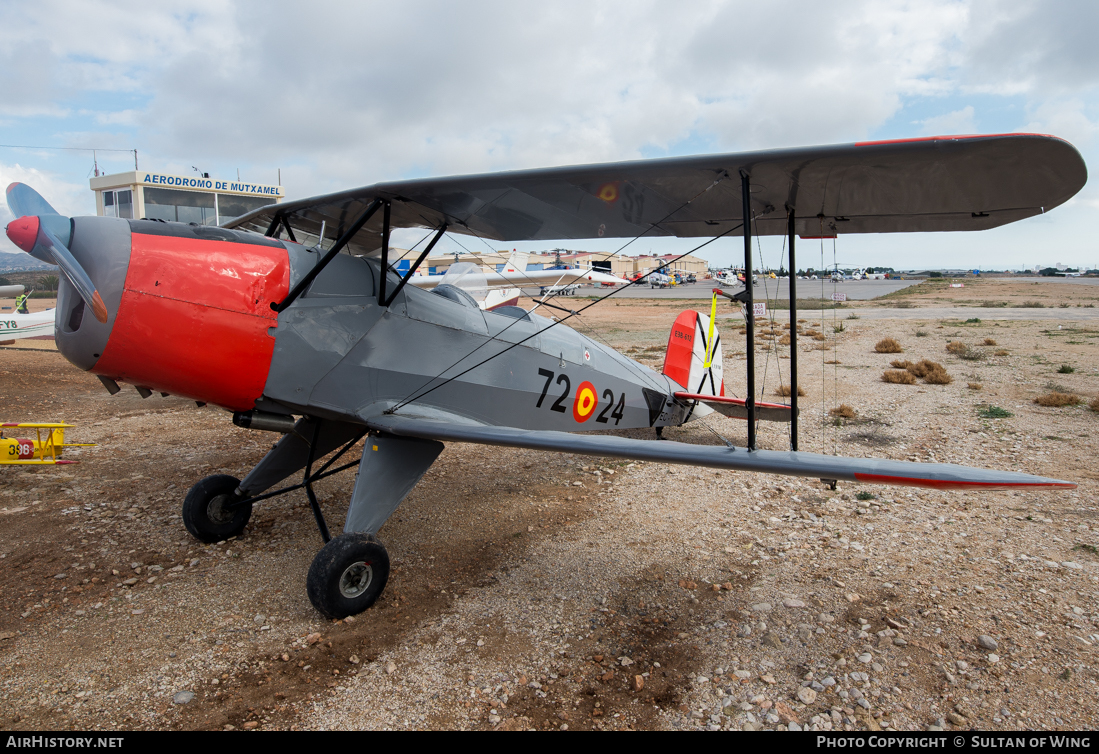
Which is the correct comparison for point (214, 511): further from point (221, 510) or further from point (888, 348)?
point (888, 348)

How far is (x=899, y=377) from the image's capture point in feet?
33.8

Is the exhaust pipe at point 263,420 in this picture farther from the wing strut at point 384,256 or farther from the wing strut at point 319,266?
the wing strut at point 384,256

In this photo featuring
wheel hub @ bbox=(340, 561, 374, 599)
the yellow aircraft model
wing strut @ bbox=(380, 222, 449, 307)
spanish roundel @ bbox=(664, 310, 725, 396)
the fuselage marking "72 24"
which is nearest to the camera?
wheel hub @ bbox=(340, 561, 374, 599)

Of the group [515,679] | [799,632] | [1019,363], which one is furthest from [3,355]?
[1019,363]

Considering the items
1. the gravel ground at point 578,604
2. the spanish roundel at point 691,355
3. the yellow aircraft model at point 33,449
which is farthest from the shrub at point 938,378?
the yellow aircraft model at point 33,449

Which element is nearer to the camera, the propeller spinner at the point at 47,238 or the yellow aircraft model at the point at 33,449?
the propeller spinner at the point at 47,238

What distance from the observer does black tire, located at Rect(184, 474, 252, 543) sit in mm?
4402

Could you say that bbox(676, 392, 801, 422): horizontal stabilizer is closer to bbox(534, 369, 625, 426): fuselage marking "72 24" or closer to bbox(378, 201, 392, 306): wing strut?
bbox(534, 369, 625, 426): fuselage marking "72 24"

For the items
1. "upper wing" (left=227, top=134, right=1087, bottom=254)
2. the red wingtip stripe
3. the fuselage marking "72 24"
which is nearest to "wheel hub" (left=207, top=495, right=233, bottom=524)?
"upper wing" (left=227, top=134, right=1087, bottom=254)

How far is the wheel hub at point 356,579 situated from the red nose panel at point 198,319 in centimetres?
120

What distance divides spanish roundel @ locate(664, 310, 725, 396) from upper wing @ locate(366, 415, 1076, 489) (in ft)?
13.4

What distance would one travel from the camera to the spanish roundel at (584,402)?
18.1 ft

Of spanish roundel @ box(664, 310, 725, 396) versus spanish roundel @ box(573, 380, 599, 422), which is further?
spanish roundel @ box(664, 310, 725, 396)
